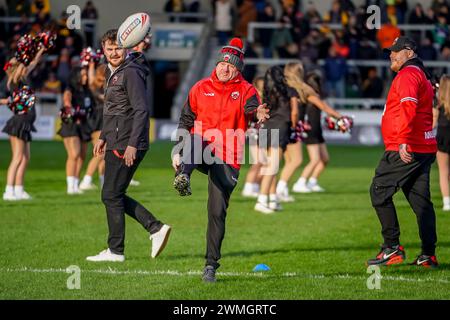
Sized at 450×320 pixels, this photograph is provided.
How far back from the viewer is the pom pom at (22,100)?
15766 mm

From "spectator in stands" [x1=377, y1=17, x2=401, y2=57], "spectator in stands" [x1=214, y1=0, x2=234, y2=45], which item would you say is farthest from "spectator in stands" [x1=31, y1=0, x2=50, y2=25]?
"spectator in stands" [x1=377, y1=17, x2=401, y2=57]

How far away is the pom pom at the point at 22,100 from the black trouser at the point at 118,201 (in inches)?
192

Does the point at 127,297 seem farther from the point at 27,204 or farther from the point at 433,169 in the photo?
the point at 433,169

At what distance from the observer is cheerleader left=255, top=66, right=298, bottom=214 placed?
1623 centimetres

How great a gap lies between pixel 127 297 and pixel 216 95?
2.09 meters

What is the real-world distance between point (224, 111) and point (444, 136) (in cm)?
639

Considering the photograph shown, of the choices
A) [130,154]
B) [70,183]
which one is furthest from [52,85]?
[130,154]

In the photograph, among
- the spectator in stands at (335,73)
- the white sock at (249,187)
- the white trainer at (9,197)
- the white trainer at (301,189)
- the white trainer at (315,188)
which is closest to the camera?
the white trainer at (9,197)

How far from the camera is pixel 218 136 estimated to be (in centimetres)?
1011

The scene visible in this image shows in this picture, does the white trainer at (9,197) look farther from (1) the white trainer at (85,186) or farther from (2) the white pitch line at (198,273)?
(2) the white pitch line at (198,273)

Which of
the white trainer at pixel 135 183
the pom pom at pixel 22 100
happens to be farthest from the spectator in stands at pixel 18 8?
the pom pom at pixel 22 100

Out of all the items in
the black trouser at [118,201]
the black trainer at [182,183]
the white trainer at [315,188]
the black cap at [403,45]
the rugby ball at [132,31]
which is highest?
the rugby ball at [132,31]
